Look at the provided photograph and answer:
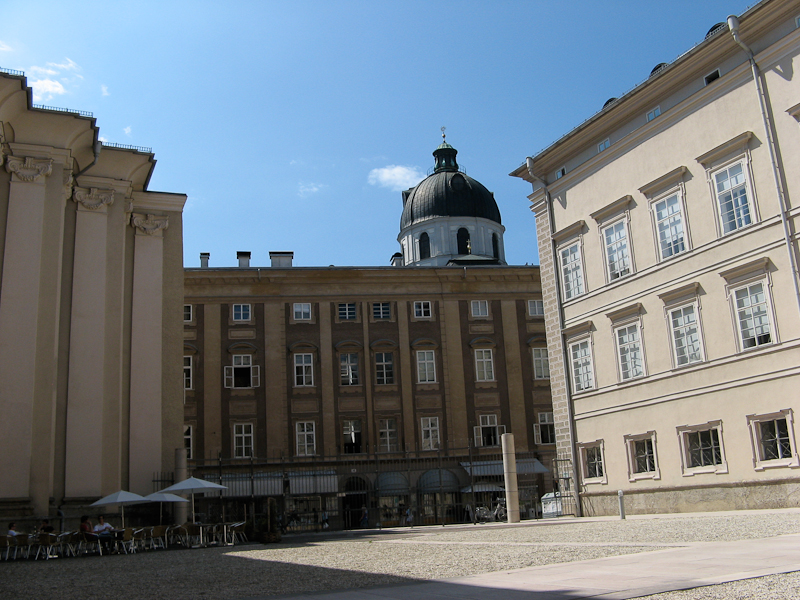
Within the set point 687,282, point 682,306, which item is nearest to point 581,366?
point 682,306

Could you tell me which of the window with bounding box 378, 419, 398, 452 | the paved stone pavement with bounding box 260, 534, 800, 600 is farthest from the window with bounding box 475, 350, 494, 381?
the paved stone pavement with bounding box 260, 534, 800, 600

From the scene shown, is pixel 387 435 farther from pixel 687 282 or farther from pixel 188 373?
pixel 687 282

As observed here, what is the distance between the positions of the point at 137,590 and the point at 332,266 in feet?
127

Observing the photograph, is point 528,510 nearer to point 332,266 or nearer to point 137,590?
point 332,266

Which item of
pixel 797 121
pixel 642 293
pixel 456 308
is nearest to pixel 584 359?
pixel 642 293

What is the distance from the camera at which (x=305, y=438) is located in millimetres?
46500

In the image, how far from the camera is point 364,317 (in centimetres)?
4900

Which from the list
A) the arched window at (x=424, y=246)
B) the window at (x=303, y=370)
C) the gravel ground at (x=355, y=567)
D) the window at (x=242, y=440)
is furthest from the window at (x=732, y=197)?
the arched window at (x=424, y=246)

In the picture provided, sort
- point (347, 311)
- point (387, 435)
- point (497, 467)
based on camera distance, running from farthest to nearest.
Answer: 1. point (347, 311)
2. point (387, 435)
3. point (497, 467)

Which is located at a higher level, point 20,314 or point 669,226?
point 669,226

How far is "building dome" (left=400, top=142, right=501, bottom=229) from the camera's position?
65875 mm

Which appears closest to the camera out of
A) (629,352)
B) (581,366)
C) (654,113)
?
(654,113)

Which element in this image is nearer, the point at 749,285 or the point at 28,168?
the point at 749,285

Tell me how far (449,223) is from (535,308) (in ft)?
55.7
